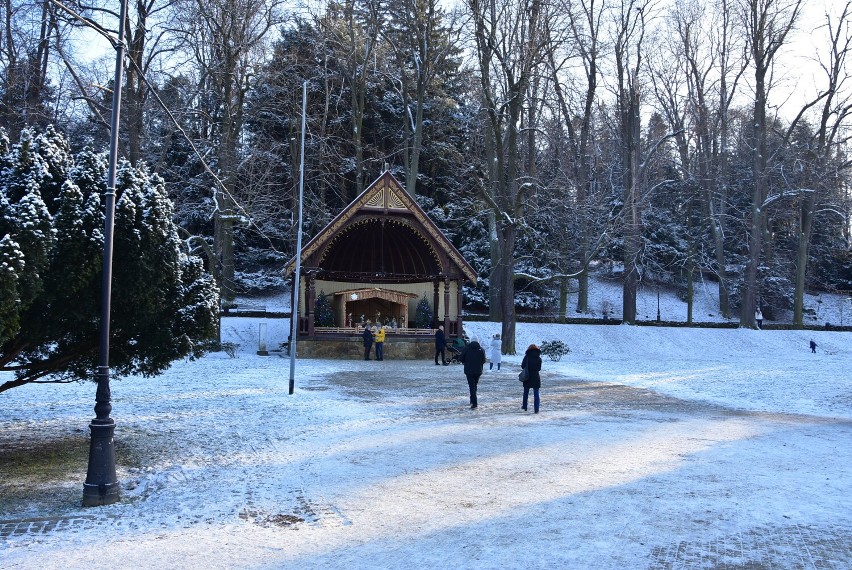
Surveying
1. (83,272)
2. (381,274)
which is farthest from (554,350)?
(83,272)

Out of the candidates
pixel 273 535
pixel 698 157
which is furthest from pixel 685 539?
pixel 698 157

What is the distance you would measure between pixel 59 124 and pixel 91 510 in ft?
83.8

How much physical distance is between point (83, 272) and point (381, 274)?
25.1 m

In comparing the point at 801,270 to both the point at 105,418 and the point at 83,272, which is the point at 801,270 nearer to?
the point at 83,272

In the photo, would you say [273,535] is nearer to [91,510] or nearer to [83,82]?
[91,510]

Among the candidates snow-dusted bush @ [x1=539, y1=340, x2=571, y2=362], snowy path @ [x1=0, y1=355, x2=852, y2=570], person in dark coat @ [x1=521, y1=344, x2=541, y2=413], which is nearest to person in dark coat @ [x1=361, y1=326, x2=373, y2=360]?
snow-dusted bush @ [x1=539, y1=340, x2=571, y2=362]

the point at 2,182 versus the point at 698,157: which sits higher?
the point at 698,157

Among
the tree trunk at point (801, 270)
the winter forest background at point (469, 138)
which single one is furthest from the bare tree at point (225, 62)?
the tree trunk at point (801, 270)

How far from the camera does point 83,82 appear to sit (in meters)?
26.8

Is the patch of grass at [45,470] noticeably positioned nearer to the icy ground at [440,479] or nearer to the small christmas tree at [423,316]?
the icy ground at [440,479]

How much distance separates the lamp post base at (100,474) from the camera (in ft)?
26.6

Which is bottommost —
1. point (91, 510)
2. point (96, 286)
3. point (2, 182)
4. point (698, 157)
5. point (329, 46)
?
point (91, 510)

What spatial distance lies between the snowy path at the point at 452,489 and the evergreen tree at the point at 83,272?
5.61 feet

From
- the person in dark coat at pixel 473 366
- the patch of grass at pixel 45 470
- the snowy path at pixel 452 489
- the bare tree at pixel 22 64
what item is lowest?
the patch of grass at pixel 45 470
